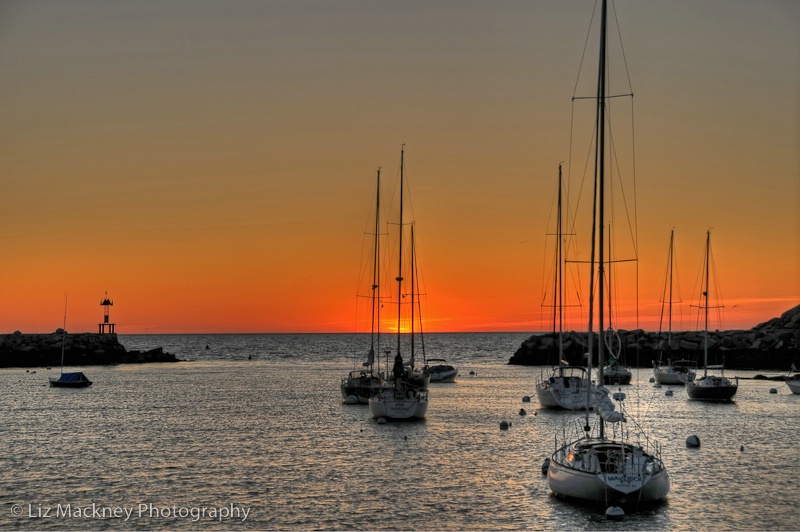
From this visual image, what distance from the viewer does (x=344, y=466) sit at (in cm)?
4169

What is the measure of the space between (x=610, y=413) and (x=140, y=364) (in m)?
135

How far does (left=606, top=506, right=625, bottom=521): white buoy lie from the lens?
29.6 meters

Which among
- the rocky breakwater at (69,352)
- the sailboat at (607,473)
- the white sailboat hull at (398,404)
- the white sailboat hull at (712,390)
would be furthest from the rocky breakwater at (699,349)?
the sailboat at (607,473)

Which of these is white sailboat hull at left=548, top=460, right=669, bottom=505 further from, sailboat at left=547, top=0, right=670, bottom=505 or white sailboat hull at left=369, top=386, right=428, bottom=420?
white sailboat hull at left=369, top=386, right=428, bottom=420

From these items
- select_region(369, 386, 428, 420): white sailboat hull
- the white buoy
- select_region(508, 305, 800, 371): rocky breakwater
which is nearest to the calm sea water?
the white buoy

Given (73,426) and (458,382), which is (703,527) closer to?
(73,426)

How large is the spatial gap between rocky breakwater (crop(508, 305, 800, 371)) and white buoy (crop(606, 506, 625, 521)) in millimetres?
100511

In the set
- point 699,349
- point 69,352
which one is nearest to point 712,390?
point 699,349

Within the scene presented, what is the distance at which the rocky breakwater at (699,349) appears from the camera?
135 meters

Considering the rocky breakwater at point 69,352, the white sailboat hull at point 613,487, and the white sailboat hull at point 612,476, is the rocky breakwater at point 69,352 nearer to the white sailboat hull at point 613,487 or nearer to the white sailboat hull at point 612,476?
the white sailboat hull at point 612,476

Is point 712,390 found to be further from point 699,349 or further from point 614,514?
point 699,349

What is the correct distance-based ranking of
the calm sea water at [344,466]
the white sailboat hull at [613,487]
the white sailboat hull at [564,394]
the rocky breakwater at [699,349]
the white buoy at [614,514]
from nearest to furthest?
the white buoy at [614,514] → the white sailboat hull at [613,487] → the calm sea water at [344,466] → the white sailboat hull at [564,394] → the rocky breakwater at [699,349]

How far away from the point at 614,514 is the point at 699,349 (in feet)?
382

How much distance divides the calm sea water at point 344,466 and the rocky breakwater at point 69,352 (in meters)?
74.2
